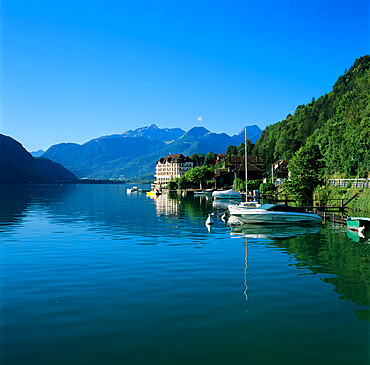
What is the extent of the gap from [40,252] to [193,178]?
134m

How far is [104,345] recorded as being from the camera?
11.5m

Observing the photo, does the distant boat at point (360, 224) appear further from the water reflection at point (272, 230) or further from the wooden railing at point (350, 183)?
the wooden railing at point (350, 183)

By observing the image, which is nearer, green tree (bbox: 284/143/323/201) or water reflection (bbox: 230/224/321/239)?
water reflection (bbox: 230/224/321/239)

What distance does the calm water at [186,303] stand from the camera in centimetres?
1112

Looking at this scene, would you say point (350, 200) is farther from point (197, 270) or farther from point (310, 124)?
point (310, 124)

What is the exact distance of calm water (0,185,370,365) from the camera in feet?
36.5

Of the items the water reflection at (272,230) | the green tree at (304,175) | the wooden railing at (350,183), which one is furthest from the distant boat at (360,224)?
the green tree at (304,175)

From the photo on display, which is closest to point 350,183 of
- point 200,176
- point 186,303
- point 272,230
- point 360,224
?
point 360,224

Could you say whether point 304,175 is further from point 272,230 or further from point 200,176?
point 200,176

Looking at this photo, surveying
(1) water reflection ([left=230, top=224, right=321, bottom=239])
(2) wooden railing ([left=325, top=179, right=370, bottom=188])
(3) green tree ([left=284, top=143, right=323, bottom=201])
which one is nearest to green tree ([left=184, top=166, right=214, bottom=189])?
(2) wooden railing ([left=325, top=179, right=370, bottom=188])

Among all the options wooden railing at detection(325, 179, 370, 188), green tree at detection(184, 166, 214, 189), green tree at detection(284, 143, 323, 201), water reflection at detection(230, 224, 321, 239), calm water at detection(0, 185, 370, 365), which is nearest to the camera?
calm water at detection(0, 185, 370, 365)

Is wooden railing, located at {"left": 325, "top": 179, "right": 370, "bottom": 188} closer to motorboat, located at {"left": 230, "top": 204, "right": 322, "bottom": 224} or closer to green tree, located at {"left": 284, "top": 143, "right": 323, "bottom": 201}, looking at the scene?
green tree, located at {"left": 284, "top": 143, "right": 323, "bottom": 201}

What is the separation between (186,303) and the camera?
50.9 ft

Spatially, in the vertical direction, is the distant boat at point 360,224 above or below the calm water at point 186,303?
above
